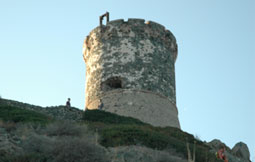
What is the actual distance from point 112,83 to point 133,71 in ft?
3.93

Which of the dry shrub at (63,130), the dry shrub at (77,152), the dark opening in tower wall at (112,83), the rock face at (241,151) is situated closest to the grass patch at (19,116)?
the dry shrub at (63,130)

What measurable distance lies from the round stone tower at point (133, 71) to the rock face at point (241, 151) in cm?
446

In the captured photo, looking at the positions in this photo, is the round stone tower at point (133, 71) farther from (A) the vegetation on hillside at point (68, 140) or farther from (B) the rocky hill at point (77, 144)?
(B) the rocky hill at point (77, 144)

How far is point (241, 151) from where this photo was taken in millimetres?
21859

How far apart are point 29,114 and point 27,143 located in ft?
21.7

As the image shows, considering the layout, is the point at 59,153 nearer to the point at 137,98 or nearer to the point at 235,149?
the point at 235,149

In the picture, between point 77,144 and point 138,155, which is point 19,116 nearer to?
point 138,155

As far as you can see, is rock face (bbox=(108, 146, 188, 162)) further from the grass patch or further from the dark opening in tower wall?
the dark opening in tower wall

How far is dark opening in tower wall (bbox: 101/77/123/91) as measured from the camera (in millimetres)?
26594

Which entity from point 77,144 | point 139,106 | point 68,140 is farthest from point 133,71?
point 77,144

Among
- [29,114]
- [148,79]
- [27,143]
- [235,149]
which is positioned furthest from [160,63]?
[27,143]

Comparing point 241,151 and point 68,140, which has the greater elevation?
point 241,151

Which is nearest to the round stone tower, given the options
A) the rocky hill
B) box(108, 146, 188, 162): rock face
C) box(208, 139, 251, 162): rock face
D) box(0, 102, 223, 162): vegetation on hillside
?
box(208, 139, 251, 162): rock face

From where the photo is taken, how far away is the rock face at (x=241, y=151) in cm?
2166
